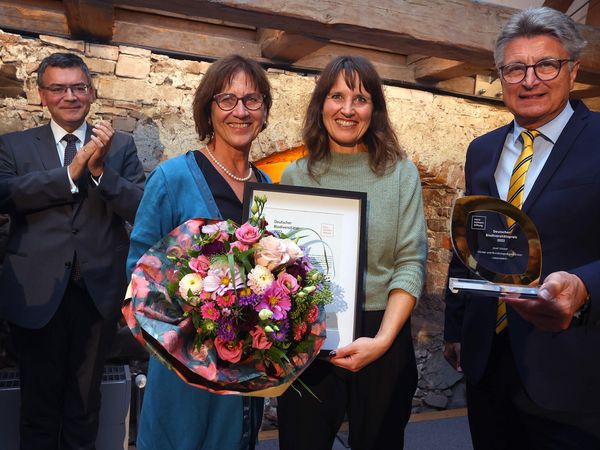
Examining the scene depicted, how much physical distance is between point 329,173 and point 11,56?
11.0 ft

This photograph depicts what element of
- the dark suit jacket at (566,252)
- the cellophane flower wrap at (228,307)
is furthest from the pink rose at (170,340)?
the dark suit jacket at (566,252)

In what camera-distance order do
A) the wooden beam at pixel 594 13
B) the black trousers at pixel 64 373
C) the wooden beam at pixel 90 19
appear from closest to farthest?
the black trousers at pixel 64 373 < the wooden beam at pixel 90 19 < the wooden beam at pixel 594 13

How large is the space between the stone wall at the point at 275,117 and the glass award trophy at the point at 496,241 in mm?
3442

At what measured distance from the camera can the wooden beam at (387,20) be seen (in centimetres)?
358

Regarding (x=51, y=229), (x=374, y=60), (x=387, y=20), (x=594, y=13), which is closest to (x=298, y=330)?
(x=51, y=229)

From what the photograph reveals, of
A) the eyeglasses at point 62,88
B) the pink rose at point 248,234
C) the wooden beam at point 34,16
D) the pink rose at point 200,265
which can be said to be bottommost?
the pink rose at point 200,265

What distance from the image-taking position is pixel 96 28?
4254 mm

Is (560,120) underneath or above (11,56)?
underneath

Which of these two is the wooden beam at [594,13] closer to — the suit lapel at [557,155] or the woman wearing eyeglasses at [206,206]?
the suit lapel at [557,155]

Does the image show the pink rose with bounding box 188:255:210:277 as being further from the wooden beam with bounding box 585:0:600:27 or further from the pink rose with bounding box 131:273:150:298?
the wooden beam with bounding box 585:0:600:27

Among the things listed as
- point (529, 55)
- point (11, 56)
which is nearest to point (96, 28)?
point (11, 56)

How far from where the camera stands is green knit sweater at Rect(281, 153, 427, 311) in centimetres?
189

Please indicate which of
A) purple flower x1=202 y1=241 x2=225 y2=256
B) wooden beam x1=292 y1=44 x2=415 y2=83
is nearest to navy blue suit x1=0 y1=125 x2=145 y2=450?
purple flower x1=202 y1=241 x2=225 y2=256

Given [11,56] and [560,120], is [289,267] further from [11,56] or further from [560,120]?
[11,56]
